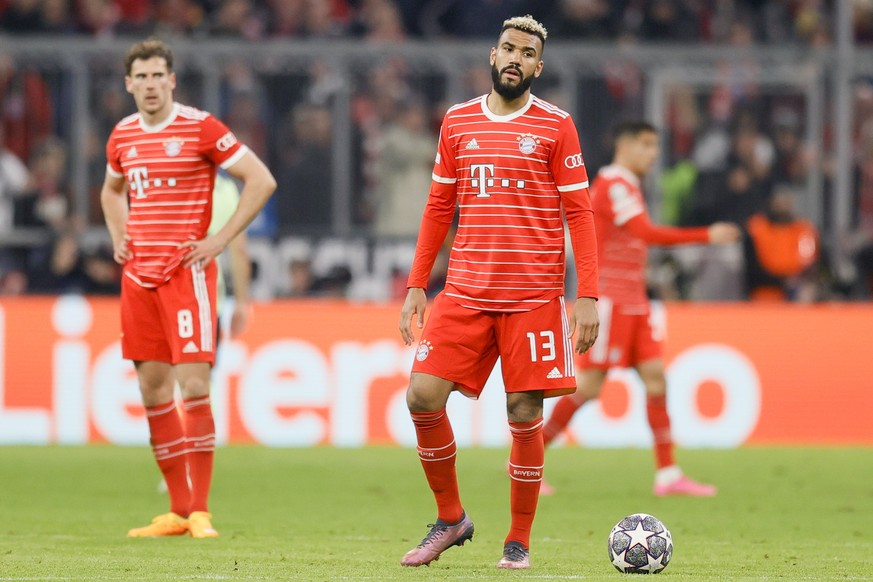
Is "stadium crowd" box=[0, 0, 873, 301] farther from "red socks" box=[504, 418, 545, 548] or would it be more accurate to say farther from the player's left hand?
"red socks" box=[504, 418, 545, 548]

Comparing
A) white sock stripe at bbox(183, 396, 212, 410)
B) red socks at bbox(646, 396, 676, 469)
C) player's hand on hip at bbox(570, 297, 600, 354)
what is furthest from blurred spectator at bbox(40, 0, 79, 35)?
player's hand on hip at bbox(570, 297, 600, 354)

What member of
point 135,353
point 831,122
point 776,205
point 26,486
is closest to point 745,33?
point 831,122

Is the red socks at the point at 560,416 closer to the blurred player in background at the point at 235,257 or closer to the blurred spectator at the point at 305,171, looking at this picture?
the blurred player in background at the point at 235,257

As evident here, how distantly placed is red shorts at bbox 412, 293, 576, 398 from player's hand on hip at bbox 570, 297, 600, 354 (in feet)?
0.48

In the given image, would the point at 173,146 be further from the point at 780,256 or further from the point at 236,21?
the point at 236,21

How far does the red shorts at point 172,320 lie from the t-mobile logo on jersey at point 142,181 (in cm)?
44

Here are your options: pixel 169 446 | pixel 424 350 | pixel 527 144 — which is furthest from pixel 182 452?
pixel 527 144

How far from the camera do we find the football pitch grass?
7.12 metres

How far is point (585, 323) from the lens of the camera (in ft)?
22.7

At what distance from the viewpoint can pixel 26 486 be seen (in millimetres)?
11031

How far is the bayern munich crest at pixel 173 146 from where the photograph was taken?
8.31 metres

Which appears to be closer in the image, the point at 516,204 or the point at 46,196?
the point at 516,204

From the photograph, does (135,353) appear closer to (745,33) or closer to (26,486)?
(26,486)

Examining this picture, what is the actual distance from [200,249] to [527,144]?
2085mm
